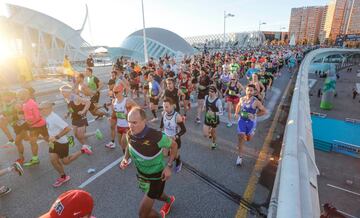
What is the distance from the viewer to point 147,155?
281 cm

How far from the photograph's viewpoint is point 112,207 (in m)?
3.75

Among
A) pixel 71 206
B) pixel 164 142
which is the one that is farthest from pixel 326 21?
pixel 71 206

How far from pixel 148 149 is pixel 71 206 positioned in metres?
1.47

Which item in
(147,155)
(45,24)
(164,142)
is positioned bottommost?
(147,155)

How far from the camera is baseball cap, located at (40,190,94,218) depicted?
135 centimetres

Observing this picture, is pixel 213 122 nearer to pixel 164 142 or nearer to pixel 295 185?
pixel 164 142

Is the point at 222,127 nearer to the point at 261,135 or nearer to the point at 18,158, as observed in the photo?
the point at 261,135

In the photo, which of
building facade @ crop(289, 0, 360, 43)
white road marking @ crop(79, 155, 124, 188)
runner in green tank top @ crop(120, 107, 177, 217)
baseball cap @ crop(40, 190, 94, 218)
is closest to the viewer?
baseball cap @ crop(40, 190, 94, 218)

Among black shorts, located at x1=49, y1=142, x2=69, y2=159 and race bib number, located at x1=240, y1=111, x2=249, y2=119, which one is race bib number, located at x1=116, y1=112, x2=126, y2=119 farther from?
race bib number, located at x1=240, y1=111, x2=249, y2=119

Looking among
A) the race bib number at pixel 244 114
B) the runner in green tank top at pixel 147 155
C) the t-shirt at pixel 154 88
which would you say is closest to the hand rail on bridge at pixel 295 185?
the race bib number at pixel 244 114

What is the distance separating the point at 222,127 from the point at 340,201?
3855 millimetres

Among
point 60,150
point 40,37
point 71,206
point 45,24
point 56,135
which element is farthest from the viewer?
point 45,24

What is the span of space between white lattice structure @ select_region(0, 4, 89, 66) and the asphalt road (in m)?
28.0

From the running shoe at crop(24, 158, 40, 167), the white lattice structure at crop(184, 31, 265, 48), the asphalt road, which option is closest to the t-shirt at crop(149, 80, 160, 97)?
the asphalt road
